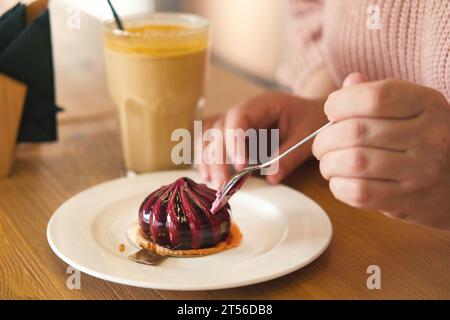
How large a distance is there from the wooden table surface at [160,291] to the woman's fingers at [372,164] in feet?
0.35

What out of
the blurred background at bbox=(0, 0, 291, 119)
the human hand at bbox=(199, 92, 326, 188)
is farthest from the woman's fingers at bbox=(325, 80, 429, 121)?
the blurred background at bbox=(0, 0, 291, 119)

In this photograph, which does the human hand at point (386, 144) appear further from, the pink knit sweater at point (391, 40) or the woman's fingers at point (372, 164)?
the pink knit sweater at point (391, 40)

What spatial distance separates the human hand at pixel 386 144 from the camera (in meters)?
0.57

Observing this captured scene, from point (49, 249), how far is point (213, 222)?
18cm

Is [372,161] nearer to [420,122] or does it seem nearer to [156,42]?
[420,122]

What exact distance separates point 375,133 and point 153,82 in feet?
1.26

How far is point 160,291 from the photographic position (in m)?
0.60

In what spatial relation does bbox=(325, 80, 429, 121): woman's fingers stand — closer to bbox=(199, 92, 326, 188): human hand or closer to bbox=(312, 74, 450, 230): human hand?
bbox=(312, 74, 450, 230): human hand

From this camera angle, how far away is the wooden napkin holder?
A: 843 mm

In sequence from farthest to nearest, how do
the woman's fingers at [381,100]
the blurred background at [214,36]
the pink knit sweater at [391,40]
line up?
the blurred background at [214,36]
the pink knit sweater at [391,40]
the woman's fingers at [381,100]

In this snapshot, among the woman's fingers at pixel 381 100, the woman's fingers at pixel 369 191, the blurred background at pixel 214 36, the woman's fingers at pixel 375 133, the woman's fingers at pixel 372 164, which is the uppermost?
the woman's fingers at pixel 381 100

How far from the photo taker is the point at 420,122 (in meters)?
0.57

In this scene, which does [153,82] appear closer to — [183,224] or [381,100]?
[183,224]

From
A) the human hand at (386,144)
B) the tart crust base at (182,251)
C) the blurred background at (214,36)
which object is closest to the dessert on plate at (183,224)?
the tart crust base at (182,251)
